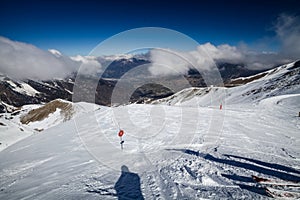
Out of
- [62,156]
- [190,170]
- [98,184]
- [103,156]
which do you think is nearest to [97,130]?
[62,156]

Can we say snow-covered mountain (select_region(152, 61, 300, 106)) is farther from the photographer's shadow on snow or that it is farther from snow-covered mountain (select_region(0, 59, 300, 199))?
the photographer's shadow on snow

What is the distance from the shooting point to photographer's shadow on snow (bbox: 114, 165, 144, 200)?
286 inches

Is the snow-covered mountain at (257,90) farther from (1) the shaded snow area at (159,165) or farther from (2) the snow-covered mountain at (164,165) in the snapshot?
(2) the snow-covered mountain at (164,165)

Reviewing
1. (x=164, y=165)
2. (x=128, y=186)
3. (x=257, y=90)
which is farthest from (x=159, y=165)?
(x=257, y=90)

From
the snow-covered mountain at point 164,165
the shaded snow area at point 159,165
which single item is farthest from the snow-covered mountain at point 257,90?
the snow-covered mountain at point 164,165

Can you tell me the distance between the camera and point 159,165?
395 inches

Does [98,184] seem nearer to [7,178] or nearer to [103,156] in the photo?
[103,156]

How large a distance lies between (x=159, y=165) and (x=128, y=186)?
249cm

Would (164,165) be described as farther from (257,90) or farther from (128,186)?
(257,90)

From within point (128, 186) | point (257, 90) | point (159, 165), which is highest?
point (257, 90)

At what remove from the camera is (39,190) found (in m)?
8.81

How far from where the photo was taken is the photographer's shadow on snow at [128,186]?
7.27m

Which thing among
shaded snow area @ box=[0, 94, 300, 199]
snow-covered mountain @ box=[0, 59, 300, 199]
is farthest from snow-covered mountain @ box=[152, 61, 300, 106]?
snow-covered mountain @ box=[0, 59, 300, 199]

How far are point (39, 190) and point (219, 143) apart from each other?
11573 mm
